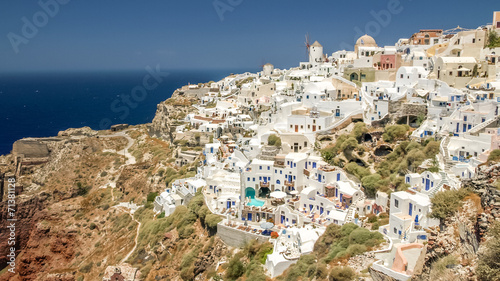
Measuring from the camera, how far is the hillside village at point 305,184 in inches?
688

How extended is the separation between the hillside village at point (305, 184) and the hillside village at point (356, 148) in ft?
0.39

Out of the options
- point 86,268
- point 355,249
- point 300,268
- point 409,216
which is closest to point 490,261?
point 355,249

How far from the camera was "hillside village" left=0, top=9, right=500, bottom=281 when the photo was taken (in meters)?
17.5

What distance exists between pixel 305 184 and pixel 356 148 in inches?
200

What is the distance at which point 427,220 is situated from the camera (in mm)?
18906

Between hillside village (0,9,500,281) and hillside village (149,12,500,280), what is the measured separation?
12cm

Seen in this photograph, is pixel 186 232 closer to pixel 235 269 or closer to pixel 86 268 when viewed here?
pixel 235 269

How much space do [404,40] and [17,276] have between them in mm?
52662

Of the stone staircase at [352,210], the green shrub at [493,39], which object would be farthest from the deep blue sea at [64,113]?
the stone staircase at [352,210]

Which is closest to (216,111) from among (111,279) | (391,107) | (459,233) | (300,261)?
(391,107)

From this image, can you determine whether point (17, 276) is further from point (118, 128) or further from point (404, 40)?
point (404, 40)

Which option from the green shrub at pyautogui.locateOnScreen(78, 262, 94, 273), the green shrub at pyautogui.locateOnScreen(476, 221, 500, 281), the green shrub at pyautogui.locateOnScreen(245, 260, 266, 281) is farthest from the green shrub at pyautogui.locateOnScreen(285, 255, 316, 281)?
the green shrub at pyautogui.locateOnScreen(78, 262, 94, 273)

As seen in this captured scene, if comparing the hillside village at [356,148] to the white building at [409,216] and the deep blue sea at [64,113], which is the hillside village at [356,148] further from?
the deep blue sea at [64,113]

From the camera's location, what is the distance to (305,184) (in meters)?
29.3
